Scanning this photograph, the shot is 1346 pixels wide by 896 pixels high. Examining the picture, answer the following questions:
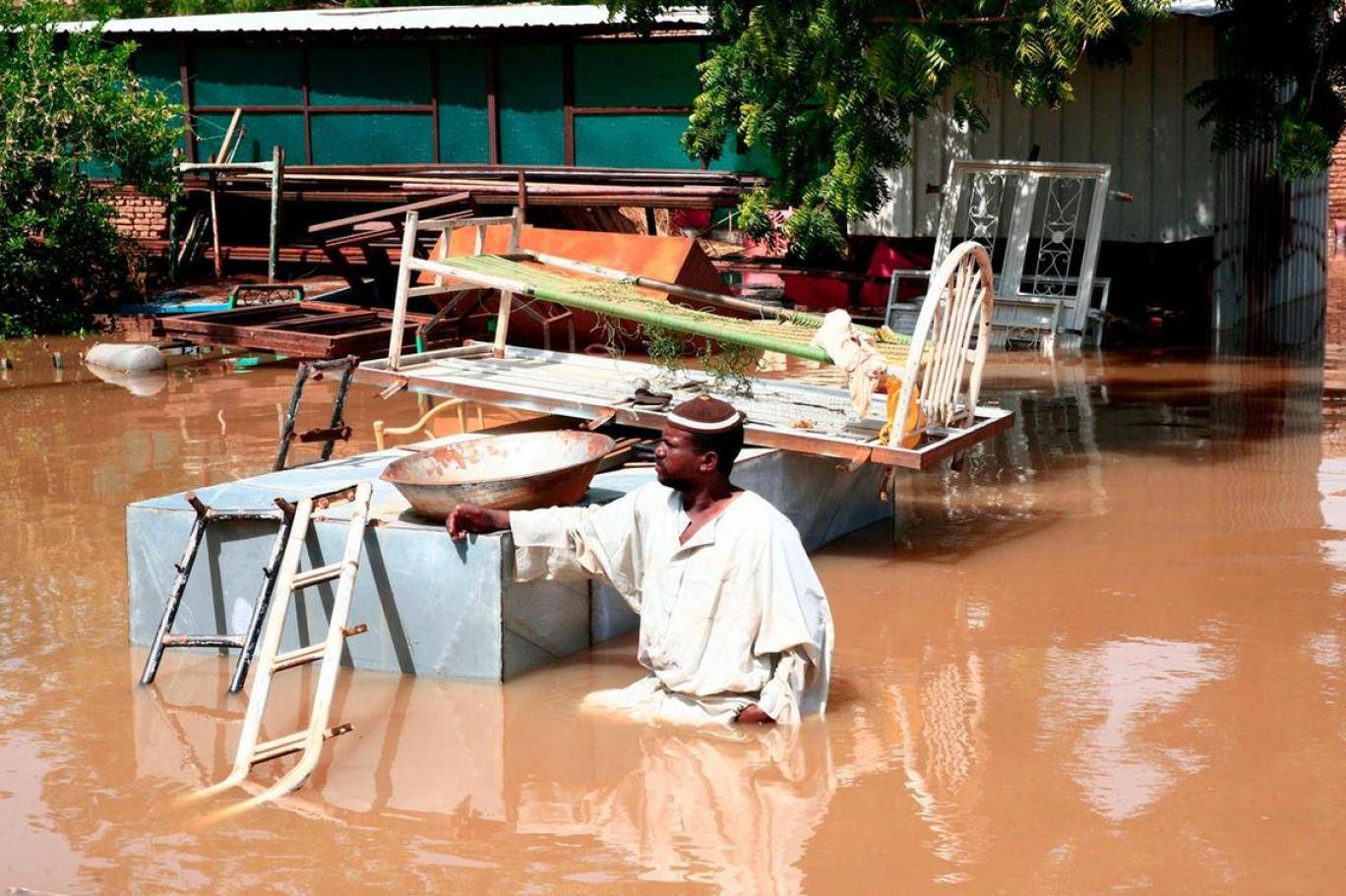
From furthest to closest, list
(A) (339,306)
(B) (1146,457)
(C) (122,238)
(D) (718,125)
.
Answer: (C) (122,238) < (A) (339,306) < (D) (718,125) < (B) (1146,457)

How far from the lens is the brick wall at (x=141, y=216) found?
18.5 meters

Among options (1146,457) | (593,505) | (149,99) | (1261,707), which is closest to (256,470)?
(593,505)

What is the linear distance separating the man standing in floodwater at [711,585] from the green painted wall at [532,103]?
1251cm

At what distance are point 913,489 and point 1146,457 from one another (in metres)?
1.59

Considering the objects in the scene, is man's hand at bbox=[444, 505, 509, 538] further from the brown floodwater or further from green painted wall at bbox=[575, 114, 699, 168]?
green painted wall at bbox=[575, 114, 699, 168]

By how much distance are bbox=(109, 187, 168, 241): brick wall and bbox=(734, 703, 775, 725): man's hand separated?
14821 mm

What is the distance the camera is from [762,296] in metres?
15.4

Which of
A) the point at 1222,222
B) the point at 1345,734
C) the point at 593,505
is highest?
the point at 1222,222

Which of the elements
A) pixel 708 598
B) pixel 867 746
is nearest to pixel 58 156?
pixel 708 598

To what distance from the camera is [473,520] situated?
5.41m

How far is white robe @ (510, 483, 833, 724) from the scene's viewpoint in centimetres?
498

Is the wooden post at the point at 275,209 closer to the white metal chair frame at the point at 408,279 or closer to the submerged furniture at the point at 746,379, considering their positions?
the white metal chair frame at the point at 408,279

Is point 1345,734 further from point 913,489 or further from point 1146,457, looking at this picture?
point 1146,457

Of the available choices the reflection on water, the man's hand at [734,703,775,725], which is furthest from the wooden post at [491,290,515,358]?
the man's hand at [734,703,775,725]
